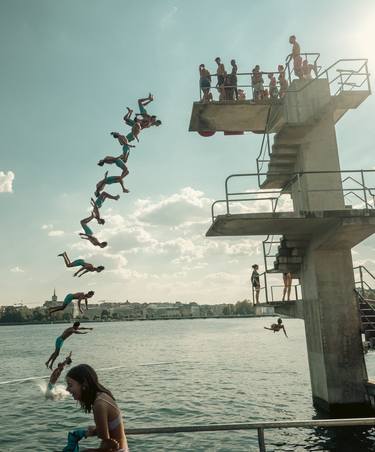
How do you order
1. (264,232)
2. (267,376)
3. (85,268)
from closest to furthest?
(85,268) < (264,232) < (267,376)

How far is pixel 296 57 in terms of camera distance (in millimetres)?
19266

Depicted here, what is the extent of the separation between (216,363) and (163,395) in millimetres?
21803

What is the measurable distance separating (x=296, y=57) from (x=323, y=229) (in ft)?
26.3

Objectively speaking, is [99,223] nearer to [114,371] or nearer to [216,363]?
[114,371]

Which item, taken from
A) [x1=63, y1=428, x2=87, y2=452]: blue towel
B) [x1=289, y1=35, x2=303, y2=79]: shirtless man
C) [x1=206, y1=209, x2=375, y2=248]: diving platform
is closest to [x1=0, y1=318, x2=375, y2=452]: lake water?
[x1=206, y1=209, x2=375, y2=248]: diving platform

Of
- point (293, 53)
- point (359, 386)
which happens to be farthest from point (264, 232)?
point (293, 53)

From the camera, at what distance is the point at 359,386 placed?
653 inches

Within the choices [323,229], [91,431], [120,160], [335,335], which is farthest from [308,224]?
[91,431]

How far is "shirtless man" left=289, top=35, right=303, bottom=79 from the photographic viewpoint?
19059mm

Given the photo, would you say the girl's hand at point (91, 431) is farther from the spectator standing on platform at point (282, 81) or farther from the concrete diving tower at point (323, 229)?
the spectator standing on platform at point (282, 81)

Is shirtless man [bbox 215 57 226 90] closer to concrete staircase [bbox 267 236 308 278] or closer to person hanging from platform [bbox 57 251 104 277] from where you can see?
concrete staircase [bbox 267 236 308 278]

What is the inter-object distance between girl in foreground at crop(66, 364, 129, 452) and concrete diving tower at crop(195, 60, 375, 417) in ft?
38.5

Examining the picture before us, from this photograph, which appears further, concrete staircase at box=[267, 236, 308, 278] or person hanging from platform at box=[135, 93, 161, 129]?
concrete staircase at box=[267, 236, 308, 278]

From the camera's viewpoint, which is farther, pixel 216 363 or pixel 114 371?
pixel 216 363
